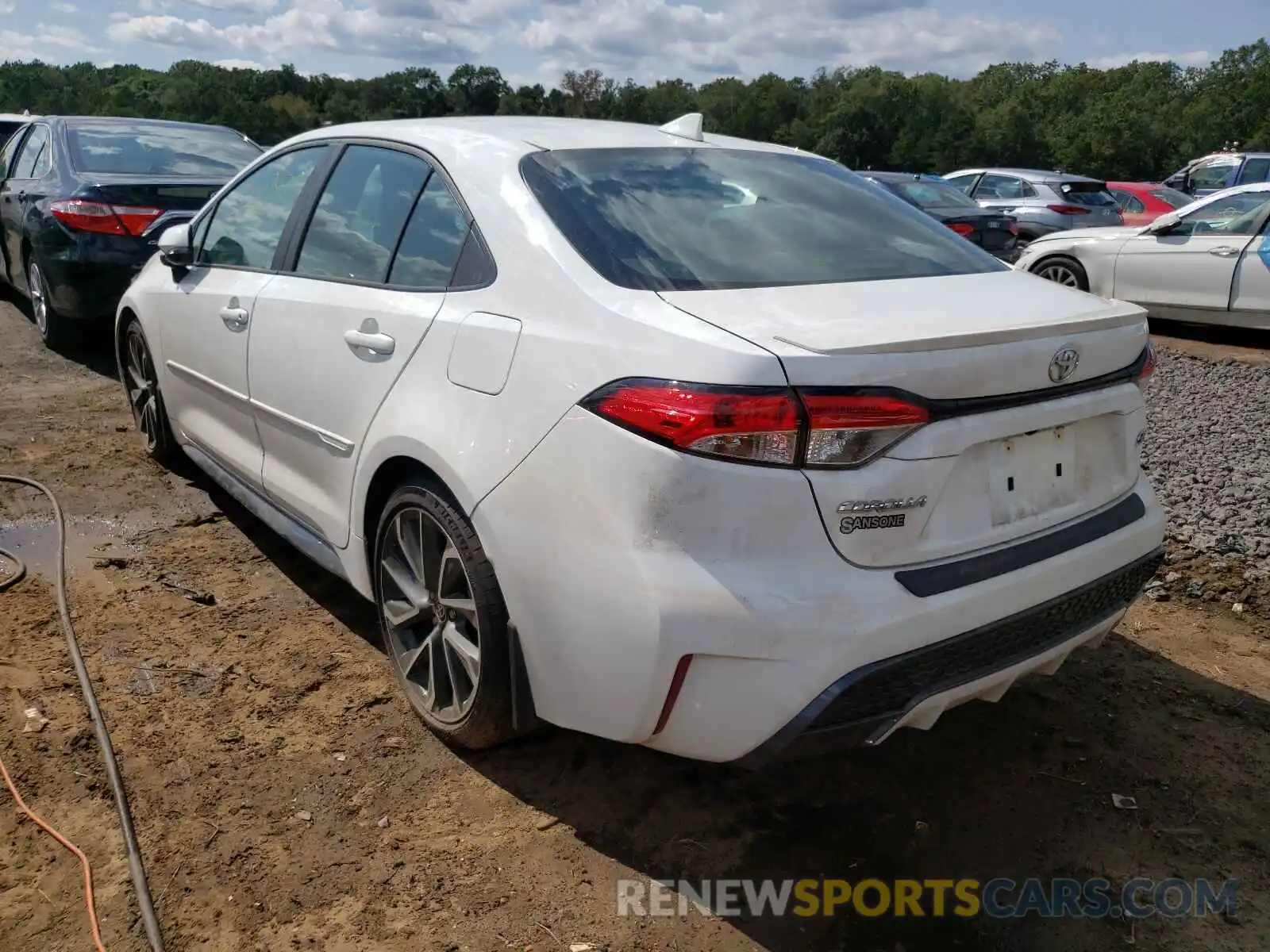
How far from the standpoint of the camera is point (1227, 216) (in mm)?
8891

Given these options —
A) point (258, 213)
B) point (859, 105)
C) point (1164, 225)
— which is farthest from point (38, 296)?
point (859, 105)

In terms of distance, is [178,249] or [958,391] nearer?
[958,391]

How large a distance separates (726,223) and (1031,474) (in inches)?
39.6

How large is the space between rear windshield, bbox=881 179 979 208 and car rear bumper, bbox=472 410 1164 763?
11.2 meters

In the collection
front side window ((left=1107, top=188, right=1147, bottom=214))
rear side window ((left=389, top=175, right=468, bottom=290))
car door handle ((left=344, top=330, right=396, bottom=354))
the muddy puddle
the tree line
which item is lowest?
the muddy puddle

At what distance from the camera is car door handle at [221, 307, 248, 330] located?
3652 mm

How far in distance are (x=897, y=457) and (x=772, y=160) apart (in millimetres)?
1527

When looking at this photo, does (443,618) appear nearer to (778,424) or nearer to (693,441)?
(693,441)

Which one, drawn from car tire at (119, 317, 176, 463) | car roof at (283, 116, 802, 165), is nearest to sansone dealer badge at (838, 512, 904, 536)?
car roof at (283, 116, 802, 165)

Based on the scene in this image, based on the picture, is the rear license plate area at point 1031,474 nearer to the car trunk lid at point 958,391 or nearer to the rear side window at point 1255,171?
the car trunk lid at point 958,391

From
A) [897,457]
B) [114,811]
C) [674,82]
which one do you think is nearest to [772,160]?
[897,457]

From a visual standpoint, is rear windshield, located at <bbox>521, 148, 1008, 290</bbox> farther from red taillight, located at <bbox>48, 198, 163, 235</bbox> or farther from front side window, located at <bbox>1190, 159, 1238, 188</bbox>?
front side window, located at <bbox>1190, 159, 1238, 188</bbox>

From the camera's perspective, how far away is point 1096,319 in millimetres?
2445

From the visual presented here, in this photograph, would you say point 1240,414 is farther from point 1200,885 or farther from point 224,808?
point 224,808
